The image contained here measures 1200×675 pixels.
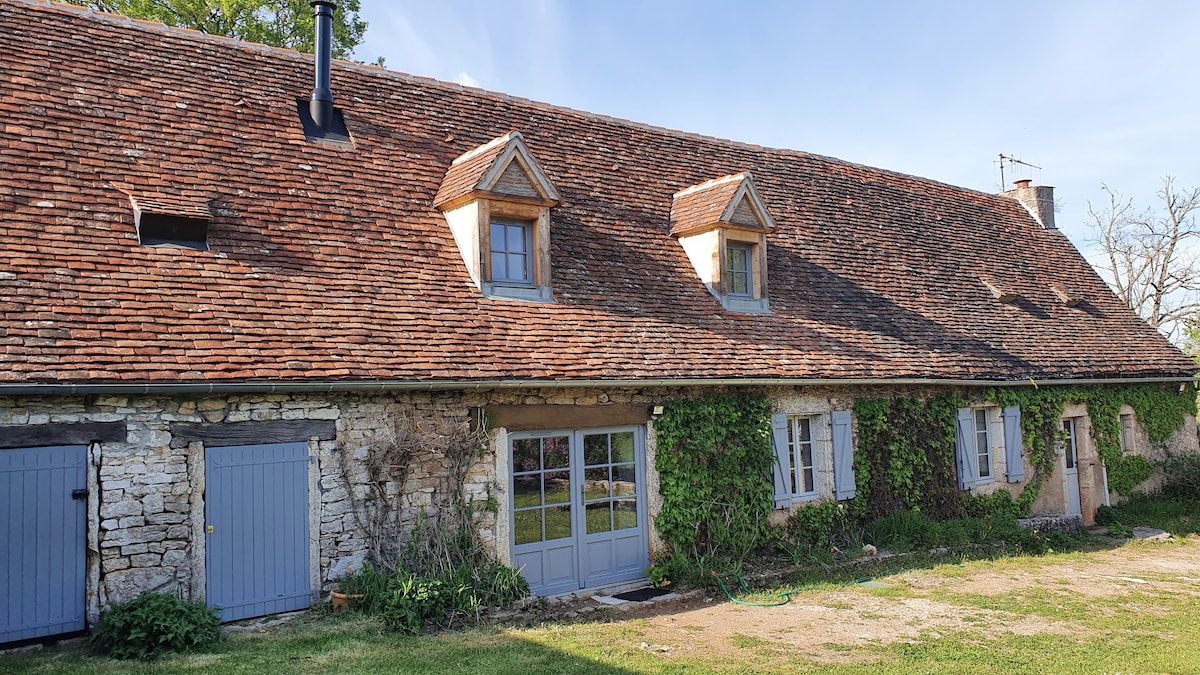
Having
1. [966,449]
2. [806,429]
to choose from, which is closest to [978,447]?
[966,449]

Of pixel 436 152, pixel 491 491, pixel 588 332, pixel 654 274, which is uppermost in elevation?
pixel 436 152

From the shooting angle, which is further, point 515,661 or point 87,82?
point 87,82

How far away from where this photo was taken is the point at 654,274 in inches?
479

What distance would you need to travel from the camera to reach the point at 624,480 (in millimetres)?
10422

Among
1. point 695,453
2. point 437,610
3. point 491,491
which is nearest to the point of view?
point 437,610

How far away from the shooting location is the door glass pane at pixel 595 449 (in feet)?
33.2

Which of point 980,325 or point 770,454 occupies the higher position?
point 980,325

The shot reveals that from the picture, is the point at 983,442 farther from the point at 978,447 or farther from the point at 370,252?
the point at 370,252

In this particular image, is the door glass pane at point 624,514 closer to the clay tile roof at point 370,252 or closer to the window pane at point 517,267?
the clay tile roof at point 370,252

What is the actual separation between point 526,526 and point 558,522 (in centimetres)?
42

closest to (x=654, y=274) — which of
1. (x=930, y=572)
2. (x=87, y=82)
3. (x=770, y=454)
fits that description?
(x=770, y=454)

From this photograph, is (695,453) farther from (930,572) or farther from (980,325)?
(980,325)

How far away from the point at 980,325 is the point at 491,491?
33.2ft

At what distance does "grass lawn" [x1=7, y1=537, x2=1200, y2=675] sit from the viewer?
698 centimetres
